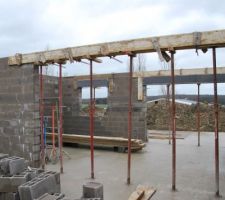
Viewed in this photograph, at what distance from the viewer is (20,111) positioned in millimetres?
7957

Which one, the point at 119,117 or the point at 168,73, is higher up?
the point at 168,73

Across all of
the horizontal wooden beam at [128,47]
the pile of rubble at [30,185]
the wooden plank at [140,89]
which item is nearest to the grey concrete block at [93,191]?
→ the pile of rubble at [30,185]

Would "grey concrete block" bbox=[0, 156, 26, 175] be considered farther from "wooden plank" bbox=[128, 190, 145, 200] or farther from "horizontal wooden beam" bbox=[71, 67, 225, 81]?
"horizontal wooden beam" bbox=[71, 67, 225, 81]

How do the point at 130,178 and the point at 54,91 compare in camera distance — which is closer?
the point at 130,178

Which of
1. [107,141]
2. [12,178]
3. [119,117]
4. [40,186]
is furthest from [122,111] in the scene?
[40,186]

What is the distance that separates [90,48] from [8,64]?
2.47m

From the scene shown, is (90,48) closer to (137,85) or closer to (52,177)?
(52,177)

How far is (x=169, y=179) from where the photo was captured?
22.5 feet

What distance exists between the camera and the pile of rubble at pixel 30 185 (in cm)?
470

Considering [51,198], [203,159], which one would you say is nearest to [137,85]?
[203,159]

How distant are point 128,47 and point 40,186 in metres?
3.03

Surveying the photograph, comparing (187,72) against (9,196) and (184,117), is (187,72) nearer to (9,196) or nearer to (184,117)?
(9,196)

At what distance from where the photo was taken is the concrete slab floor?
593 centimetres

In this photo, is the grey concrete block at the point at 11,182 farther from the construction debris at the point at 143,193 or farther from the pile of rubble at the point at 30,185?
the construction debris at the point at 143,193
